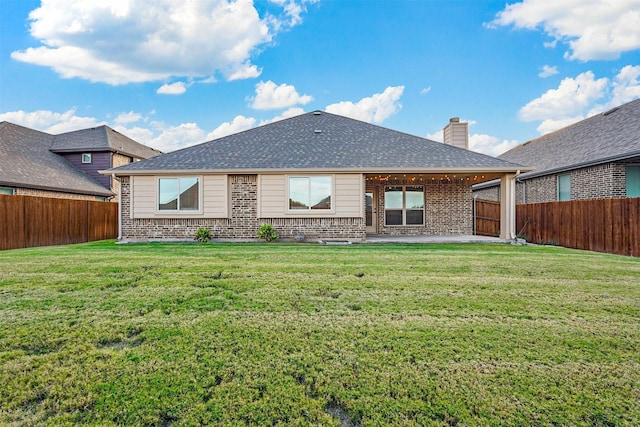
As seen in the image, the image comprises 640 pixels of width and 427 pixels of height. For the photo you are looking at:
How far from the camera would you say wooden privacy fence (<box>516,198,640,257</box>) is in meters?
9.30

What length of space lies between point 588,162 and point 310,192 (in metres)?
10.4

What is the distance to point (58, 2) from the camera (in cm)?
1216

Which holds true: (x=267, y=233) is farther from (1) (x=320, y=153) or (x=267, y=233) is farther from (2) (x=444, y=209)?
(2) (x=444, y=209)

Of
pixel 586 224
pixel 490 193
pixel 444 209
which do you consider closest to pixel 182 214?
pixel 444 209

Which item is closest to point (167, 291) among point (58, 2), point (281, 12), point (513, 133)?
point (58, 2)

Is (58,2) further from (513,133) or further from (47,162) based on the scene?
(513,133)

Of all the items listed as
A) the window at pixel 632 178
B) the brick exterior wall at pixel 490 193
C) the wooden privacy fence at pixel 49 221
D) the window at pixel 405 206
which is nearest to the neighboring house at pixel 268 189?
the window at pixel 405 206

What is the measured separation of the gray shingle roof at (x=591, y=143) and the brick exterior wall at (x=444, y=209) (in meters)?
3.84

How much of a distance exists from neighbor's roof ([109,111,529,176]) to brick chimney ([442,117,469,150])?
2.64 m

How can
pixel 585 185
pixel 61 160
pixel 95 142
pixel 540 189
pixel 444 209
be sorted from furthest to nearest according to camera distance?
pixel 95 142 < pixel 61 160 < pixel 540 189 < pixel 444 209 < pixel 585 185

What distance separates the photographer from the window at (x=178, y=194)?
38.1 ft

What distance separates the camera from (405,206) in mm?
14453

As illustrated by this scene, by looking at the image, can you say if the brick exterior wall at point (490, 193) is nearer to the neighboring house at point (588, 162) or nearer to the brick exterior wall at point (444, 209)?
the neighboring house at point (588, 162)

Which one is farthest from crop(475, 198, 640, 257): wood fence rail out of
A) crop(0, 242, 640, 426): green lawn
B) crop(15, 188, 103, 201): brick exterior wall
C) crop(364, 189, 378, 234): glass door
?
crop(15, 188, 103, 201): brick exterior wall
